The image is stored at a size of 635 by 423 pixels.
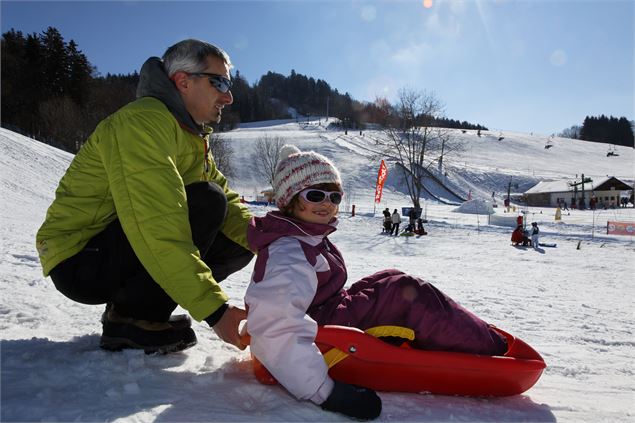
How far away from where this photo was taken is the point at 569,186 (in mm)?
44312

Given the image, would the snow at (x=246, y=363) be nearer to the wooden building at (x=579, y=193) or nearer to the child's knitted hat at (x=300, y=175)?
the child's knitted hat at (x=300, y=175)

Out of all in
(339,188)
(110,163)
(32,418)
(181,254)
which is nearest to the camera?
(32,418)

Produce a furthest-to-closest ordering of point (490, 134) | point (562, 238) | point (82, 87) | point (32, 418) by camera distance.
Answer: point (490, 134), point (82, 87), point (562, 238), point (32, 418)

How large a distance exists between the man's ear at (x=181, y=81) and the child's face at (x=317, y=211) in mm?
772

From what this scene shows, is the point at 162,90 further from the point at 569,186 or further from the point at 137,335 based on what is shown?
the point at 569,186

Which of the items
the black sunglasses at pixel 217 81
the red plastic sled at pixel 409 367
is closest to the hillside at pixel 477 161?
the black sunglasses at pixel 217 81

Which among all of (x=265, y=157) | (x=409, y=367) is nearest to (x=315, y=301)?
(x=409, y=367)

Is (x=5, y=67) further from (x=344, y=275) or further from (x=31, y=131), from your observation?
(x=344, y=275)

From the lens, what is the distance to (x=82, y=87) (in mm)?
39375

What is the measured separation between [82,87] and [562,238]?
137ft

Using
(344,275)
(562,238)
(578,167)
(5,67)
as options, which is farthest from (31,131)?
(578,167)

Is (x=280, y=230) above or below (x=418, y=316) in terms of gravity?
above

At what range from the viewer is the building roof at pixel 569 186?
4428 cm

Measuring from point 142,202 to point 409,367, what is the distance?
1.21 meters
